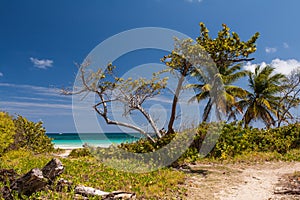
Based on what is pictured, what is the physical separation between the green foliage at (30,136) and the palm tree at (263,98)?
55.1 ft

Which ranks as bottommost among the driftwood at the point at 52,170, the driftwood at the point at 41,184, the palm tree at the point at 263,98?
the driftwood at the point at 41,184

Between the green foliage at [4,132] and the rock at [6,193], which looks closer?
the rock at [6,193]

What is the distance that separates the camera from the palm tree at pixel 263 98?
2355 cm

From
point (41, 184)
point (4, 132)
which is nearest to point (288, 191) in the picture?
point (41, 184)

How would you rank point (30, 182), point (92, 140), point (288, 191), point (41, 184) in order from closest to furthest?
1. point (30, 182)
2. point (41, 184)
3. point (288, 191)
4. point (92, 140)

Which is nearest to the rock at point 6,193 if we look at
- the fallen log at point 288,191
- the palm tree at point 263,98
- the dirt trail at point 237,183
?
the dirt trail at point 237,183

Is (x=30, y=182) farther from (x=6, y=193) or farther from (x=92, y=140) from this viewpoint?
(x=92, y=140)

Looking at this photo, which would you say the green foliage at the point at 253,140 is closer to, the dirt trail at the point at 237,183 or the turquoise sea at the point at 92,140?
the dirt trail at the point at 237,183

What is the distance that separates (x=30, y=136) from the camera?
1612 cm

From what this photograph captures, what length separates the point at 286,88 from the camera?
80.4 feet

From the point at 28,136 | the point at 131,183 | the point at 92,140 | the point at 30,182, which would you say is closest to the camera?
the point at 30,182

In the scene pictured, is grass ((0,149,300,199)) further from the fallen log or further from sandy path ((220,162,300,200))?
the fallen log

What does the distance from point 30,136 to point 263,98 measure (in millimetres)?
19323

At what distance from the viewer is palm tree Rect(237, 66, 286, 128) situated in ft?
77.3
